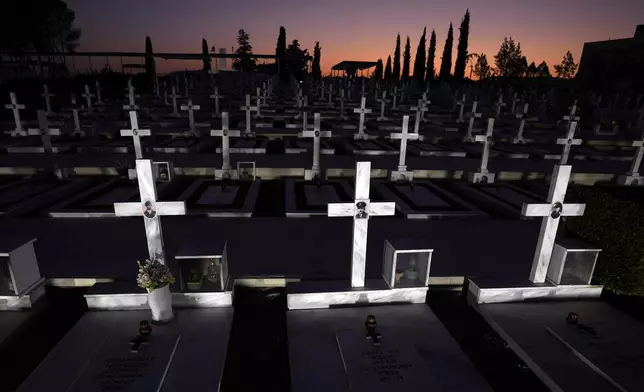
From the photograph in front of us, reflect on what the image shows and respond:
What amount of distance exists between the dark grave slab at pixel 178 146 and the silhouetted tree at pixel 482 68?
2989 inches

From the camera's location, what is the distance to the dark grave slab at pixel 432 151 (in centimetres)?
2193

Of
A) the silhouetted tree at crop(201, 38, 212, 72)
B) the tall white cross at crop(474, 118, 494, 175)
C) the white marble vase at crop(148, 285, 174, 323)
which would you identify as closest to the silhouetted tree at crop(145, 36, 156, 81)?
the silhouetted tree at crop(201, 38, 212, 72)

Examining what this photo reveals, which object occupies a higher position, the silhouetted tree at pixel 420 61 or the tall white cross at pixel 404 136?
the silhouetted tree at pixel 420 61

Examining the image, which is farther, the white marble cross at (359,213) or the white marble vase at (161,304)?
the white marble cross at (359,213)

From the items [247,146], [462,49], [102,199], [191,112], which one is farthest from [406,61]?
[102,199]

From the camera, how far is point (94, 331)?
6.27m

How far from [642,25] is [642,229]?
74159mm

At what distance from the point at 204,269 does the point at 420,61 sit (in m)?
71.2

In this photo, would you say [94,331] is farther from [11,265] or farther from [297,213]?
[297,213]

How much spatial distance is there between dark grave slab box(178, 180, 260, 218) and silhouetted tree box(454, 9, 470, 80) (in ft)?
193

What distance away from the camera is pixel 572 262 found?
26.5 feet

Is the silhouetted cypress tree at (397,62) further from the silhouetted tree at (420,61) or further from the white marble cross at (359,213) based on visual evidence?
the white marble cross at (359,213)

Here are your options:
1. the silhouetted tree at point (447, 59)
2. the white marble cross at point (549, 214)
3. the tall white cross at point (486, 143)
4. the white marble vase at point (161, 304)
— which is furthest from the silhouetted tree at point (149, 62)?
the white marble cross at point (549, 214)

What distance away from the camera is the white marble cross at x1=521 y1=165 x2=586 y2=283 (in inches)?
292
